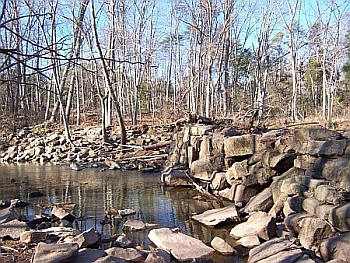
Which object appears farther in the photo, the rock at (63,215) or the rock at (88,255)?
the rock at (63,215)

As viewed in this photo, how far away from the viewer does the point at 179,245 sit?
19.9 feet

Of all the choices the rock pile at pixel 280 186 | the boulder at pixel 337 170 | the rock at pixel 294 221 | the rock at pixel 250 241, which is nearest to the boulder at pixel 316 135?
the rock pile at pixel 280 186

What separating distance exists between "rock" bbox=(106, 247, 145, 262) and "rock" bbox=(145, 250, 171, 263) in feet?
0.46

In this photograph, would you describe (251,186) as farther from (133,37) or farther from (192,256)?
(133,37)

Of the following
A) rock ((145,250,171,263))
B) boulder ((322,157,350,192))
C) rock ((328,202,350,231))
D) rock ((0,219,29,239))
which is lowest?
rock ((145,250,171,263))

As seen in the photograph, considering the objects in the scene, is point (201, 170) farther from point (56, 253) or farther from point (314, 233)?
point (56, 253)

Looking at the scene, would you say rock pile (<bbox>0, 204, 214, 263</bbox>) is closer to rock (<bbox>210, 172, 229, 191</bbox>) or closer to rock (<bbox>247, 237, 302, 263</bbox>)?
rock (<bbox>247, 237, 302, 263</bbox>)

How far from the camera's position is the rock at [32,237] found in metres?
5.82

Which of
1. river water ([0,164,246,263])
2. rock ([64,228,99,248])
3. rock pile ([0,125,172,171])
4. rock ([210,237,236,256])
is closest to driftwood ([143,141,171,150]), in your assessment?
rock pile ([0,125,172,171])

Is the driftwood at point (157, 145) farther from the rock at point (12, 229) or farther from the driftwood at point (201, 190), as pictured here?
the rock at point (12, 229)

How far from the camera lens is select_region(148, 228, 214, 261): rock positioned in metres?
5.77

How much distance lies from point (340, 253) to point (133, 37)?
77.1ft

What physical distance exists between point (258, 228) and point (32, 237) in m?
3.36

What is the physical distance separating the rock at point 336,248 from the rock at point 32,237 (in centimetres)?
374
